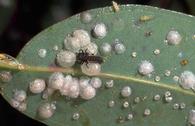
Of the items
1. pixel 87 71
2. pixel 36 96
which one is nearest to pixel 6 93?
pixel 36 96

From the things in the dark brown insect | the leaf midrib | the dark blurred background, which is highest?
the dark blurred background

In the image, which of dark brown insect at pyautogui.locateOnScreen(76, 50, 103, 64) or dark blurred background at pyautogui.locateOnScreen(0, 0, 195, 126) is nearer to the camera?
dark brown insect at pyautogui.locateOnScreen(76, 50, 103, 64)

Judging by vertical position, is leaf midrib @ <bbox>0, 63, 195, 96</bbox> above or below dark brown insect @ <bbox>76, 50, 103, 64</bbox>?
below

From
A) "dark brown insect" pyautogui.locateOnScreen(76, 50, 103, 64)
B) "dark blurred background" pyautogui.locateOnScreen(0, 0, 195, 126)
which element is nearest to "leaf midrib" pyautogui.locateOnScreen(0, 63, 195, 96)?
"dark brown insect" pyautogui.locateOnScreen(76, 50, 103, 64)

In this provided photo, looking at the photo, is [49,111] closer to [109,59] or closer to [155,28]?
[109,59]

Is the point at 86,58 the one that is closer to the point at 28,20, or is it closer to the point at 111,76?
the point at 111,76

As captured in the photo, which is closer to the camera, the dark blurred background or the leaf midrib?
the leaf midrib

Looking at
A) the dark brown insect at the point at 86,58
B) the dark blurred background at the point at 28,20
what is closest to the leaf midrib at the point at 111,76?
the dark brown insect at the point at 86,58

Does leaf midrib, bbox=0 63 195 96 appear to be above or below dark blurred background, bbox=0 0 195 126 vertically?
below

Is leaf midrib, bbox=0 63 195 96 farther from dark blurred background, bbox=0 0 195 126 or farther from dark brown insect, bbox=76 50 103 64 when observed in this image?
dark blurred background, bbox=0 0 195 126
